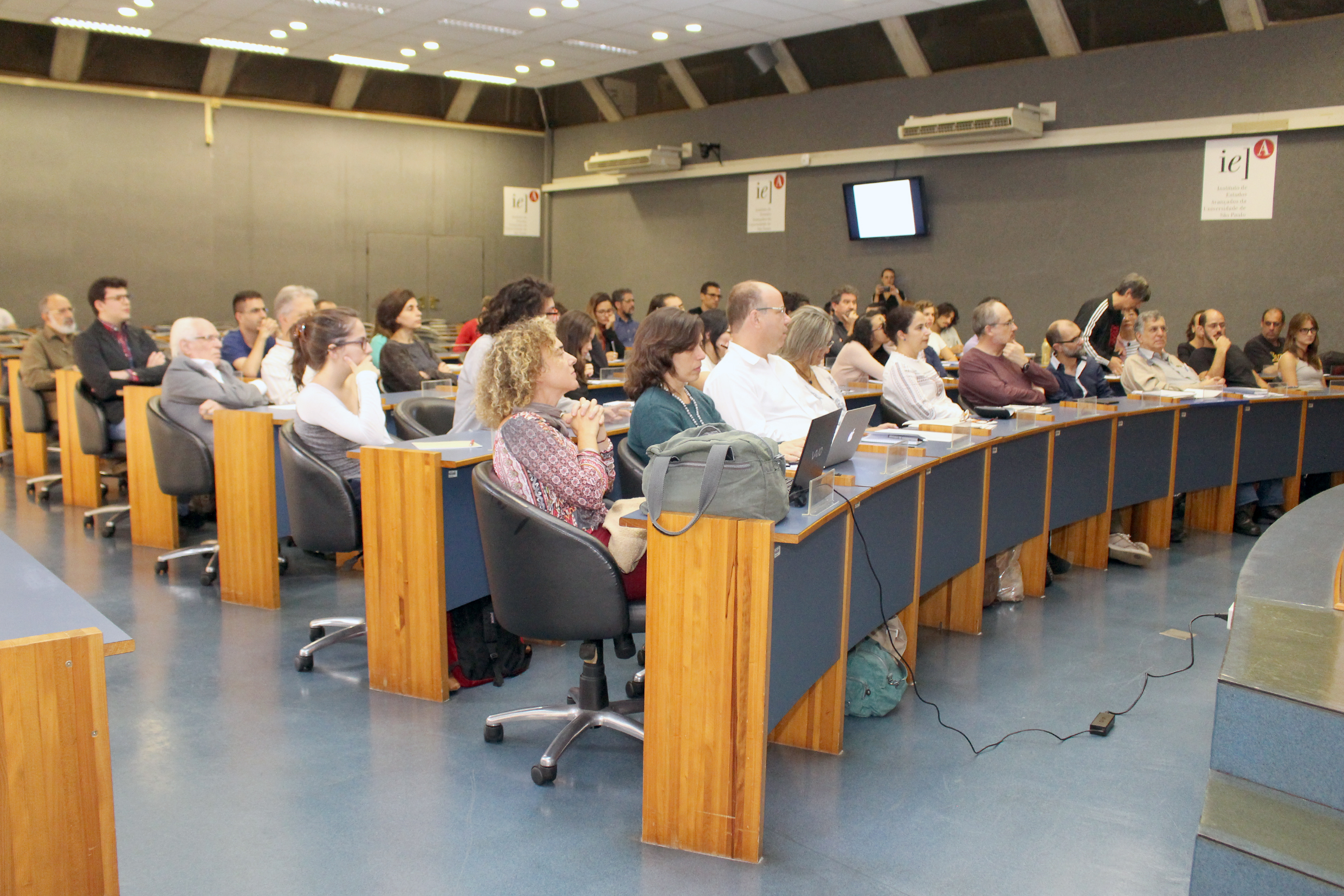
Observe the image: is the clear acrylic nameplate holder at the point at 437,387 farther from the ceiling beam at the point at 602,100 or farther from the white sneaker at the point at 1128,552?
the ceiling beam at the point at 602,100

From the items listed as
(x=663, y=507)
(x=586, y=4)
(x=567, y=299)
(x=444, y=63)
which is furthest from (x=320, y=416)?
(x=567, y=299)

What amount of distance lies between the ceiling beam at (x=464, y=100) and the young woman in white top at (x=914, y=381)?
360 inches

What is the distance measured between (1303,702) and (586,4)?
8.08m

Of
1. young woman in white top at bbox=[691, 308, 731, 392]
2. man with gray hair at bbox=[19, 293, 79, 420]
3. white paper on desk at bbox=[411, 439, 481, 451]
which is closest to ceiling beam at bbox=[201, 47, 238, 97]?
man with gray hair at bbox=[19, 293, 79, 420]

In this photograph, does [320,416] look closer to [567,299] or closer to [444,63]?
[444,63]

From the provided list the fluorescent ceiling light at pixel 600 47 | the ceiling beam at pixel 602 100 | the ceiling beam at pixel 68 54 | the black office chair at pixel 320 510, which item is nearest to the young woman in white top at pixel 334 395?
the black office chair at pixel 320 510

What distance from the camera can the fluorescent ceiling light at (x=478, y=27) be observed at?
9.19 m

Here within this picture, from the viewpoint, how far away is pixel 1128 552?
5.21 meters

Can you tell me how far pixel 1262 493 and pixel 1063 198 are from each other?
3531 mm

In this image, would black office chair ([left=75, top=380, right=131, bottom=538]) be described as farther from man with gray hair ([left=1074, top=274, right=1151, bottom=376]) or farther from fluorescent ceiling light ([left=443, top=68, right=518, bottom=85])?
fluorescent ceiling light ([left=443, top=68, right=518, bottom=85])

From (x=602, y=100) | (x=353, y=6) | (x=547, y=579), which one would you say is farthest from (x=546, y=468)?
(x=602, y=100)

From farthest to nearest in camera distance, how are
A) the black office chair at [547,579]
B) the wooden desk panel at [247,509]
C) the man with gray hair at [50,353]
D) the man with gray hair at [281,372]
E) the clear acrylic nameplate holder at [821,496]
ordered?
the man with gray hair at [50,353]
the man with gray hair at [281,372]
the wooden desk panel at [247,509]
the black office chair at [547,579]
the clear acrylic nameplate holder at [821,496]

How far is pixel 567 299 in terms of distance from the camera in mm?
13695

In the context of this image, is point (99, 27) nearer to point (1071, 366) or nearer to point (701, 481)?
point (1071, 366)
